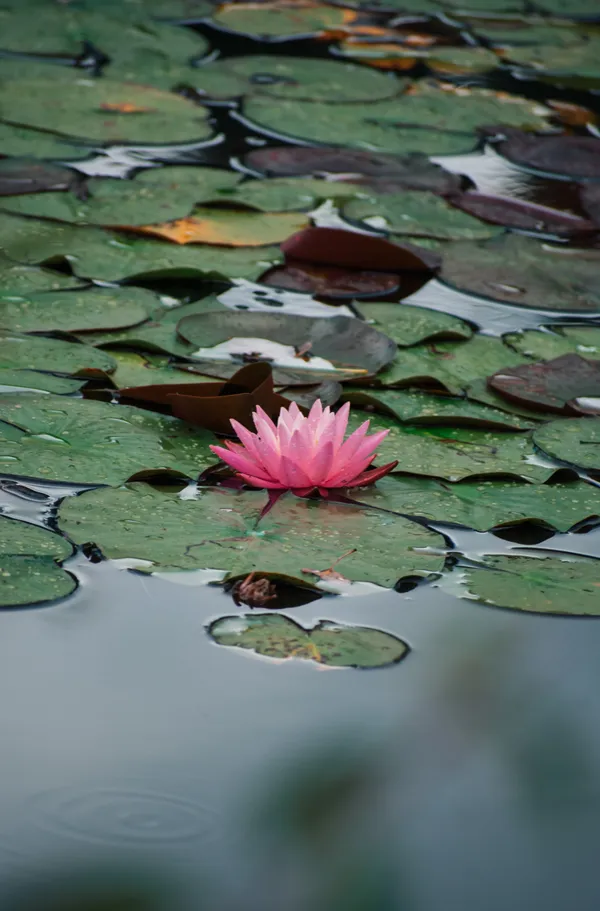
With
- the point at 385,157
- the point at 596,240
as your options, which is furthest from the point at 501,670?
the point at 385,157

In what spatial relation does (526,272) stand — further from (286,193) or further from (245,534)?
(245,534)

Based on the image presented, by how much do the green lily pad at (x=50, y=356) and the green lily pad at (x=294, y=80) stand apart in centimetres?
216

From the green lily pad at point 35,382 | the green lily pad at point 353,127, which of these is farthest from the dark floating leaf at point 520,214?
the green lily pad at point 35,382

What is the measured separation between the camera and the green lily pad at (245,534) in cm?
161

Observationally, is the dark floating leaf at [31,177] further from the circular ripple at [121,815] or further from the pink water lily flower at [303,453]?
the circular ripple at [121,815]

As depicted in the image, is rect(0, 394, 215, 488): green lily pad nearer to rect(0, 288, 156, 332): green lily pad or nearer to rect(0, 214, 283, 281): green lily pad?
rect(0, 288, 156, 332): green lily pad

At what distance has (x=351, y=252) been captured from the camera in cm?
278

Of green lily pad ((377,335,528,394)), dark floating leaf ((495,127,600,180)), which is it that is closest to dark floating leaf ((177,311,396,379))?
green lily pad ((377,335,528,394))

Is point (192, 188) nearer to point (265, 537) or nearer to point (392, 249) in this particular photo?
point (392, 249)

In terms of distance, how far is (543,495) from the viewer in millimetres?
1862

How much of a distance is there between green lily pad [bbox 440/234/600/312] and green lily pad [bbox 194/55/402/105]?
1458 millimetres

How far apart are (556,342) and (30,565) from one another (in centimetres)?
137

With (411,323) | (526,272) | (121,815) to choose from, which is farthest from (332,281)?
(121,815)

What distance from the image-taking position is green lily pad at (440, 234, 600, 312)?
2695mm
